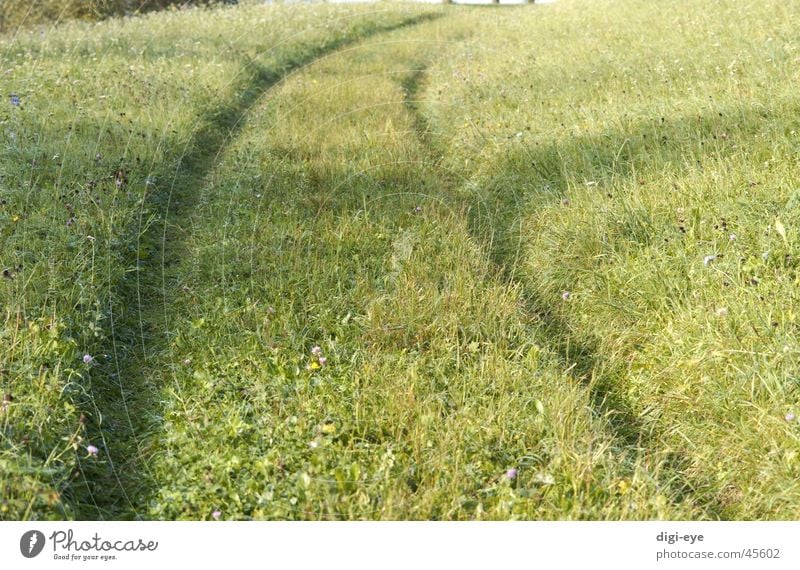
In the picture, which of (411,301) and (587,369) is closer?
(587,369)

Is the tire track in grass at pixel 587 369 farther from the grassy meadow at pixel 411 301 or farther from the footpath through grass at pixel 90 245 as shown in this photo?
the footpath through grass at pixel 90 245

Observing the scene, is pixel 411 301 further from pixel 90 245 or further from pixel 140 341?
pixel 90 245

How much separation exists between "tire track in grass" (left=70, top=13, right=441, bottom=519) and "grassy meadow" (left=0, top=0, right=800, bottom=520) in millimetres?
20

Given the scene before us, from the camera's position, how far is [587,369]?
13.5 feet

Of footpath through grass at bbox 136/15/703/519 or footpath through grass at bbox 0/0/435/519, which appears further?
footpath through grass at bbox 0/0/435/519

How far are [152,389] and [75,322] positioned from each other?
661 millimetres

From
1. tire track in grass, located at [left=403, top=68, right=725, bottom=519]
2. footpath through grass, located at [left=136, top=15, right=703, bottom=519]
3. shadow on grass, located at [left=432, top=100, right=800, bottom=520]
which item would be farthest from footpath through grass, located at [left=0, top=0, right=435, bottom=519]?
shadow on grass, located at [left=432, top=100, right=800, bottom=520]

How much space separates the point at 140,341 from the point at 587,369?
8.67 ft

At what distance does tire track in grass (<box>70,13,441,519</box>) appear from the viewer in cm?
313

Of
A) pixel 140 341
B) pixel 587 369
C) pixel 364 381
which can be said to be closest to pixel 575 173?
pixel 587 369

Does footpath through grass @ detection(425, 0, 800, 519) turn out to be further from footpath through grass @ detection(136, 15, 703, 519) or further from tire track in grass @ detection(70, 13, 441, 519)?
tire track in grass @ detection(70, 13, 441, 519)

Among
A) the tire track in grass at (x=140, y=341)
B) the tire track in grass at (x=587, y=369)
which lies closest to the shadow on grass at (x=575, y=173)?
the tire track in grass at (x=587, y=369)

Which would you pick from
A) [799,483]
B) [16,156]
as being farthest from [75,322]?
[799,483]

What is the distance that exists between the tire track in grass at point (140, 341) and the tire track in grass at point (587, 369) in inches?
84.0
